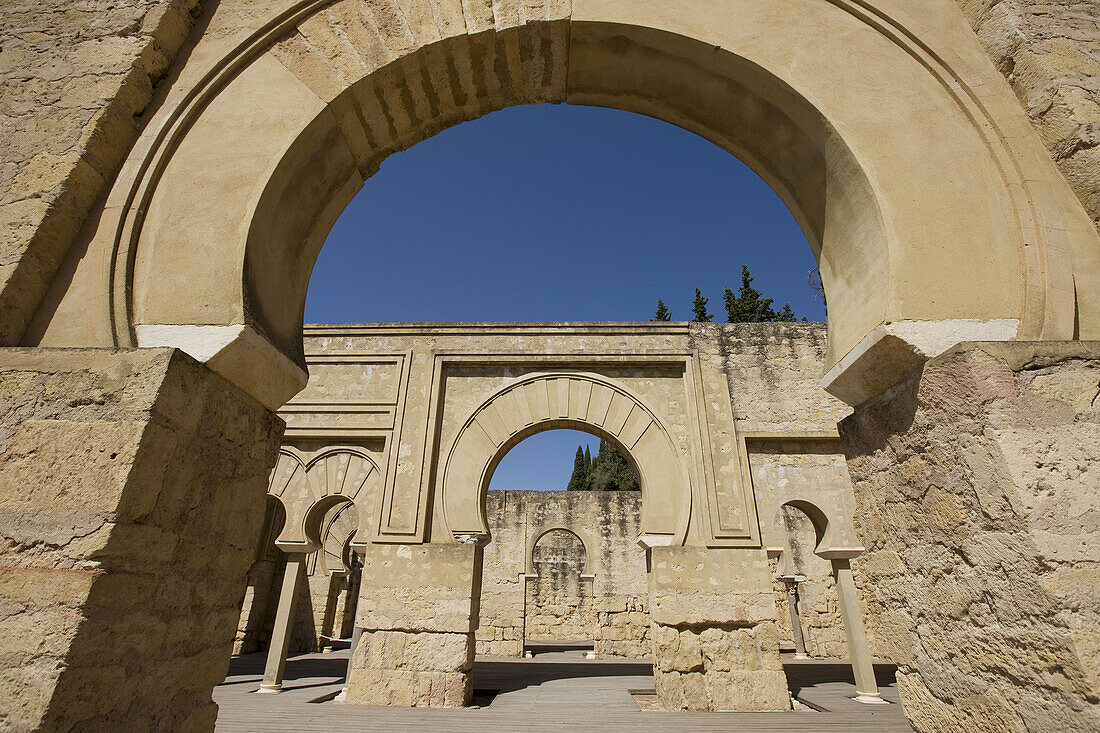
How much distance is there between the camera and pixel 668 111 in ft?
8.40

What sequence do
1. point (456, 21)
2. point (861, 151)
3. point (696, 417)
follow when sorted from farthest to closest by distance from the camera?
point (696, 417) < point (456, 21) < point (861, 151)

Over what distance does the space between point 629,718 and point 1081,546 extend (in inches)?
177

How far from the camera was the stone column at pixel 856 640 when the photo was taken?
238 inches

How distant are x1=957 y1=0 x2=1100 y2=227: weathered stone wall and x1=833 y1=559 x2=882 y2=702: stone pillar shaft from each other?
583cm

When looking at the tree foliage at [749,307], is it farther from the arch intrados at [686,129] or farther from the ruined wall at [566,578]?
the arch intrados at [686,129]

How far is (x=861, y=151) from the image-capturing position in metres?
1.98

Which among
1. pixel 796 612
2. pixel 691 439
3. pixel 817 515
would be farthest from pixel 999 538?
pixel 796 612

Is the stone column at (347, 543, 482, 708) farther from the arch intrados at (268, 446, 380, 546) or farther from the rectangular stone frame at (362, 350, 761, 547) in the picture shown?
the arch intrados at (268, 446, 380, 546)

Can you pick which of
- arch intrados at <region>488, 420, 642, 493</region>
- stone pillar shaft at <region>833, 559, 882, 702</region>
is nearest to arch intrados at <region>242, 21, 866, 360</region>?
arch intrados at <region>488, 420, 642, 493</region>

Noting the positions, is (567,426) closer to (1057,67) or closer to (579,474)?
(1057,67)

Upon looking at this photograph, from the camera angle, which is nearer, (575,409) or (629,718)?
(629,718)

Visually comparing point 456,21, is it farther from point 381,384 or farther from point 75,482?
point 381,384

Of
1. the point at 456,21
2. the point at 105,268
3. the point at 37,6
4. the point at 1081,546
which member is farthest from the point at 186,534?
the point at 1081,546

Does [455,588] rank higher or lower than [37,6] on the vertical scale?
lower
